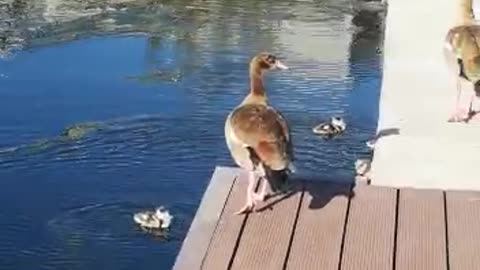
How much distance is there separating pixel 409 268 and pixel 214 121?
473 centimetres

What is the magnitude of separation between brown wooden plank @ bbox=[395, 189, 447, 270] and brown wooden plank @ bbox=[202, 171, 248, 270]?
59 cm

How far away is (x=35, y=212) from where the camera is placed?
6914mm

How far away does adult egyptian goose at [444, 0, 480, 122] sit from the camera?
19.3ft

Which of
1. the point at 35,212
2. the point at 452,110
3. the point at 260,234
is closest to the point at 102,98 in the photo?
the point at 35,212

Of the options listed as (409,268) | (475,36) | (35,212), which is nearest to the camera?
(409,268)

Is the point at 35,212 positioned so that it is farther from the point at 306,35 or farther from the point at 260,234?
the point at 306,35

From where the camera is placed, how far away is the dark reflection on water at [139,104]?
22.0 ft

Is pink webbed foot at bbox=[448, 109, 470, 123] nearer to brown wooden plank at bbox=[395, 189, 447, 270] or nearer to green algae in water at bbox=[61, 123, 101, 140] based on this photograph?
brown wooden plank at bbox=[395, 189, 447, 270]

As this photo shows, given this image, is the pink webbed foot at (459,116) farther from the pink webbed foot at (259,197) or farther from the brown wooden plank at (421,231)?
the pink webbed foot at (259,197)

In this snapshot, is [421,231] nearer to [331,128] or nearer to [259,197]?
[259,197]

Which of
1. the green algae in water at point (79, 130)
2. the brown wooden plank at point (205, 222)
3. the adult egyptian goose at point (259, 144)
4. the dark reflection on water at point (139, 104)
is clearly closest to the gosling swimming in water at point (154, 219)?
the dark reflection on water at point (139, 104)

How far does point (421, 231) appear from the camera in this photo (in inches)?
167

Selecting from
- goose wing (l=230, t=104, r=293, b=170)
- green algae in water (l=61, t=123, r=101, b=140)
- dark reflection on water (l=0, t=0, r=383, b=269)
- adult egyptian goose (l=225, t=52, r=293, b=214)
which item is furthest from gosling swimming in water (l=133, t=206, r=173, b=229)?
goose wing (l=230, t=104, r=293, b=170)

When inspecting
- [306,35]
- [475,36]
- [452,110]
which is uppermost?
[475,36]
